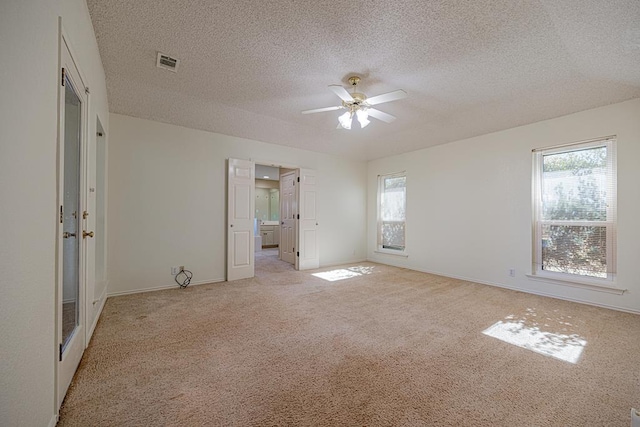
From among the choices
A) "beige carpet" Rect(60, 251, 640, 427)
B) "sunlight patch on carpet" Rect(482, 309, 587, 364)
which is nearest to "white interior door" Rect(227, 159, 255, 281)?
"beige carpet" Rect(60, 251, 640, 427)

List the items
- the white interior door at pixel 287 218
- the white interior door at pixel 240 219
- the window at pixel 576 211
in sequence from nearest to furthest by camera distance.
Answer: the window at pixel 576 211 < the white interior door at pixel 240 219 < the white interior door at pixel 287 218

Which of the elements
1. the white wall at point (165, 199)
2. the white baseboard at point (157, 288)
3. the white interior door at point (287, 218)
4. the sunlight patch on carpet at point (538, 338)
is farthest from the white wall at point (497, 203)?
the white baseboard at point (157, 288)

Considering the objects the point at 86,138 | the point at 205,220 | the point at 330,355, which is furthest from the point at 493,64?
the point at 205,220

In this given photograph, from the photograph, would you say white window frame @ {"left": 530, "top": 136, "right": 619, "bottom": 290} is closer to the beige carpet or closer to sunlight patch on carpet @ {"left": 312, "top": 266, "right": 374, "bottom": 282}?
the beige carpet

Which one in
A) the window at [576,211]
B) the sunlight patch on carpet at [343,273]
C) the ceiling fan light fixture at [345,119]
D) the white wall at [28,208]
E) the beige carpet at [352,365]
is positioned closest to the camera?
the white wall at [28,208]

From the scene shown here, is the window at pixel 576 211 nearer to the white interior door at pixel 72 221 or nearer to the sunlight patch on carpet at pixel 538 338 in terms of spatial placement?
the sunlight patch on carpet at pixel 538 338

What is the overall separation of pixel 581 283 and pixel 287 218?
5433 millimetres

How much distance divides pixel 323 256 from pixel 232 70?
13.7 ft

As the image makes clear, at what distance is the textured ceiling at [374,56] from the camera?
2016 millimetres

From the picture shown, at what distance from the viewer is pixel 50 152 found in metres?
1.32

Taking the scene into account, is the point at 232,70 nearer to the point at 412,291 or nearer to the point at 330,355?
the point at 330,355

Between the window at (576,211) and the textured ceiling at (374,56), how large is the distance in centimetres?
66

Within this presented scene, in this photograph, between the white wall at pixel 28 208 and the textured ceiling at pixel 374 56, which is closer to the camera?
the white wall at pixel 28 208

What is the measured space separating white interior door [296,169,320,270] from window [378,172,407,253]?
1.73m
